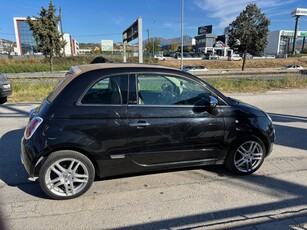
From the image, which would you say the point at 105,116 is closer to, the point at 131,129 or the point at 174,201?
the point at 131,129

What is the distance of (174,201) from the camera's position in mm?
2910

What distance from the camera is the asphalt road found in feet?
8.27

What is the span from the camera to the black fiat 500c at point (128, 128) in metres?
2.76

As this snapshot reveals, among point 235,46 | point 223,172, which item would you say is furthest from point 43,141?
point 235,46

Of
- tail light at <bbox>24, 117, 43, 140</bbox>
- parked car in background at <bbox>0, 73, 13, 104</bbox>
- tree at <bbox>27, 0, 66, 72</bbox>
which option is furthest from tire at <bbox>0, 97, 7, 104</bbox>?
tree at <bbox>27, 0, 66, 72</bbox>

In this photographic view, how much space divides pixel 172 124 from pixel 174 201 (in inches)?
37.5

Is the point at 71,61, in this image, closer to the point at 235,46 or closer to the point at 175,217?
the point at 235,46

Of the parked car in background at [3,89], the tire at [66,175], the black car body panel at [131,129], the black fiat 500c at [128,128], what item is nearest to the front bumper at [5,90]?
the parked car in background at [3,89]

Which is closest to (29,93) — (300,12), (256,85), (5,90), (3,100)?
(3,100)

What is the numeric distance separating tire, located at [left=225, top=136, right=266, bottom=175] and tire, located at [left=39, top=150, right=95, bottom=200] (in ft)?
6.48

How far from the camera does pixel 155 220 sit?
2566 mm

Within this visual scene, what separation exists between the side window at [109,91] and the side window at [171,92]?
0.21 m

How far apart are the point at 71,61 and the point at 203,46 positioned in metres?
58.2

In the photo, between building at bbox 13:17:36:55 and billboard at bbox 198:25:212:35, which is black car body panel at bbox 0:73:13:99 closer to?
building at bbox 13:17:36:55
